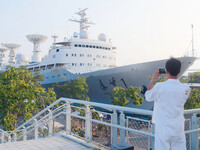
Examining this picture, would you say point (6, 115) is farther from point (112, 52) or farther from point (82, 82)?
point (112, 52)

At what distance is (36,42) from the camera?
35.2m

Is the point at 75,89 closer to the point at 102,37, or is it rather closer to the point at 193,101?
the point at 102,37

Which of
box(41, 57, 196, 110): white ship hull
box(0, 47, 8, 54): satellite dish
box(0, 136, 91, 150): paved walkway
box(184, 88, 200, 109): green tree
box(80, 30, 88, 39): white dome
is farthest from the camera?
box(0, 47, 8, 54): satellite dish

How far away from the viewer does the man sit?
2146 millimetres

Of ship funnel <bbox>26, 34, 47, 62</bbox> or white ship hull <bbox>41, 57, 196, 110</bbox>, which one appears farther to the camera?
ship funnel <bbox>26, 34, 47, 62</bbox>

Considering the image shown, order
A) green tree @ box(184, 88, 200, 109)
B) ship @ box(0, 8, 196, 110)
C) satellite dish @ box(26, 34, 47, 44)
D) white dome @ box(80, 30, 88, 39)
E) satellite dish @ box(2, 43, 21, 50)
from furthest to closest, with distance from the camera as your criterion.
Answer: satellite dish @ box(2, 43, 21, 50)
satellite dish @ box(26, 34, 47, 44)
white dome @ box(80, 30, 88, 39)
ship @ box(0, 8, 196, 110)
green tree @ box(184, 88, 200, 109)

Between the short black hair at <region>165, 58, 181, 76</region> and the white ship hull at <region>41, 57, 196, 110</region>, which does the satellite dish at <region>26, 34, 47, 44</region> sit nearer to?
the white ship hull at <region>41, 57, 196, 110</region>

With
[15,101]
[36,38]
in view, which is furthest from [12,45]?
[15,101]

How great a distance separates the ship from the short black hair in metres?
15.8

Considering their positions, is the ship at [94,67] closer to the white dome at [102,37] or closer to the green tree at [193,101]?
the white dome at [102,37]

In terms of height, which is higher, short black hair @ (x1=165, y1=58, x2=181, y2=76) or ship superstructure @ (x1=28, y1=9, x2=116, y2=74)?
ship superstructure @ (x1=28, y1=9, x2=116, y2=74)

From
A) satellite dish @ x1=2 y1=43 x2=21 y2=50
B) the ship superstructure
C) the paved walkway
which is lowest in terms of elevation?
the paved walkway

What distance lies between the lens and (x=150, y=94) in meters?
2.27

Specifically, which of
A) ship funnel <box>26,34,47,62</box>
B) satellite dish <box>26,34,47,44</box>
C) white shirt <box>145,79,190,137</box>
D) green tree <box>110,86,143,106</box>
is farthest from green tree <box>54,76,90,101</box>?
white shirt <box>145,79,190,137</box>
